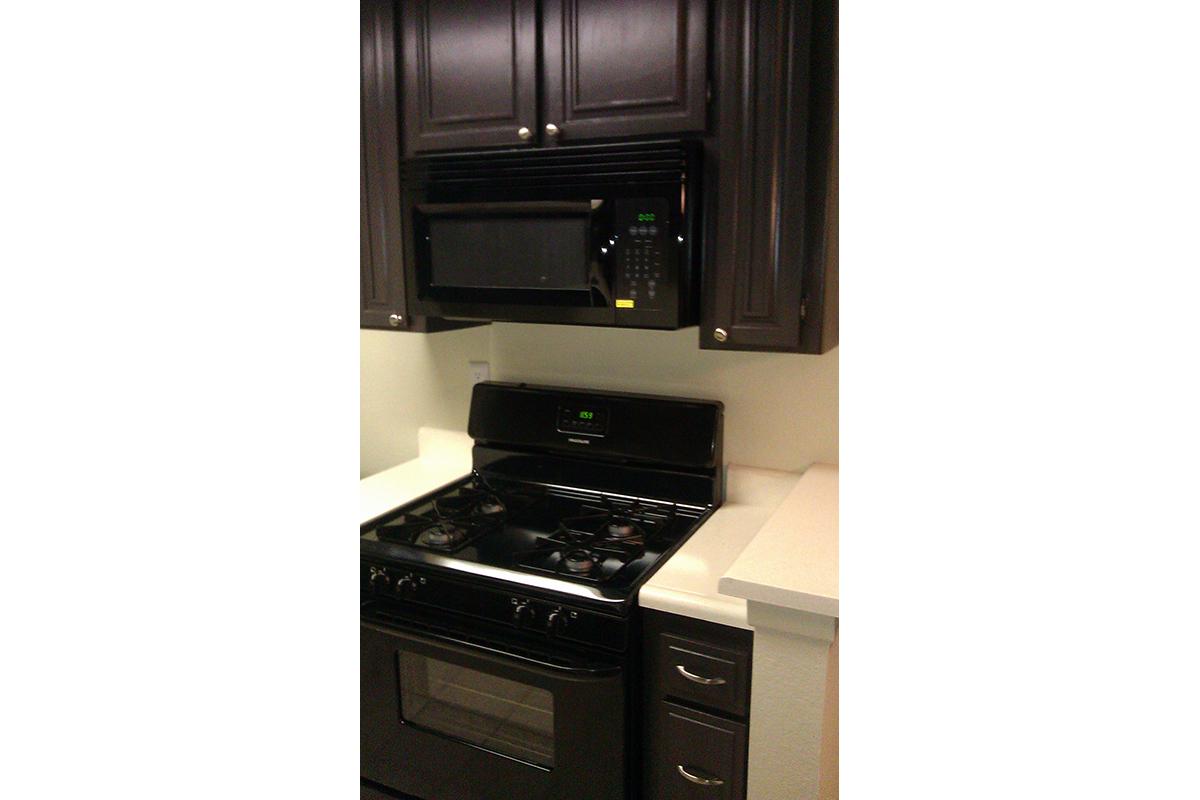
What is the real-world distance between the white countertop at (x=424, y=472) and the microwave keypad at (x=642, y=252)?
0.90 meters

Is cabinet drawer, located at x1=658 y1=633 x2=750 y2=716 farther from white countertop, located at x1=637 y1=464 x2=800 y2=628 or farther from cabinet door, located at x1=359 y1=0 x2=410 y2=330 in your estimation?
cabinet door, located at x1=359 y1=0 x2=410 y2=330

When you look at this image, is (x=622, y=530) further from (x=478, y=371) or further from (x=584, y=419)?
(x=478, y=371)

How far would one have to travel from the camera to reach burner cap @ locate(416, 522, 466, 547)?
1.90 meters

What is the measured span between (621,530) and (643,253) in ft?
2.19

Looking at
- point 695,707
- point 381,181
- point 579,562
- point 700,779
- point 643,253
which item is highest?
point 381,181

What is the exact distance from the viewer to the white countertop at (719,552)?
1.59 m

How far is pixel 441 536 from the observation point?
1.92 meters

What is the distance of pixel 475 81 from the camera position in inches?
77.0

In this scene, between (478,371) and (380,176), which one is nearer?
(380,176)

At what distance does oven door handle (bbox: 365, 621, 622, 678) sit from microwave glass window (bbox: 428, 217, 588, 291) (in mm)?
844

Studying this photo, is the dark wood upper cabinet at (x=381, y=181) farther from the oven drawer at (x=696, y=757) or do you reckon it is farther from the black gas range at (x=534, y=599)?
the oven drawer at (x=696, y=757)

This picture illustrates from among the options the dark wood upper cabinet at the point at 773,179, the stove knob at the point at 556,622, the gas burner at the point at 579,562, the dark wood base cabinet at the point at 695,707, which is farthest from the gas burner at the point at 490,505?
the dark wood upper cabinet at the point at 773,179

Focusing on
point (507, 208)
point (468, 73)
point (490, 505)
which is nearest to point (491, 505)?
point (490, 505)

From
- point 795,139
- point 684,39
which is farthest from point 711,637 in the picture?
point 684,39
